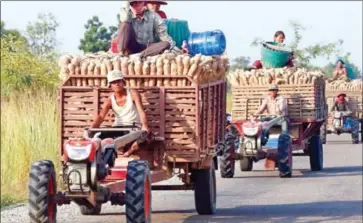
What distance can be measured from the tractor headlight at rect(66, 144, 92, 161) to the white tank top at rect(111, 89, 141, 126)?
239cm

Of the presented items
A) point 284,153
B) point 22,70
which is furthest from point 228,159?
point 22,70

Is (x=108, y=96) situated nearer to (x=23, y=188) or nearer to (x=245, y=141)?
(x=23, y=188)

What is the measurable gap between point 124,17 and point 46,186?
13.6 feet

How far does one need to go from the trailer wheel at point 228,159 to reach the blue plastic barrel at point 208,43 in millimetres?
5893

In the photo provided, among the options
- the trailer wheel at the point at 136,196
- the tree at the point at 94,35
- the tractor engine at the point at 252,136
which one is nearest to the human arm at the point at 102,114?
the trailer wheel at the point at 136,196

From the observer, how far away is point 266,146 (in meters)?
22.2

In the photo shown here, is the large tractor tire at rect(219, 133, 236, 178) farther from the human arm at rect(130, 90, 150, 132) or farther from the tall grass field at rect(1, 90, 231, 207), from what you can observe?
the human arm at rect(130, 90, 150, 132)

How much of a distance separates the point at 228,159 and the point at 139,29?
728cm

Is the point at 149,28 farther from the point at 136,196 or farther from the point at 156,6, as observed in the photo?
the point at 136,196

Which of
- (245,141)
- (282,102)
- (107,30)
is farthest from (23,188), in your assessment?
(107,30)

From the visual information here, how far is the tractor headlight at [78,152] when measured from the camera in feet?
34.4

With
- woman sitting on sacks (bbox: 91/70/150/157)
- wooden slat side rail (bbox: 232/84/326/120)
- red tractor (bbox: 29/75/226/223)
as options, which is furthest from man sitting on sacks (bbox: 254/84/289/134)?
woman sitting on sacks (bbox: 91/70/150/157)

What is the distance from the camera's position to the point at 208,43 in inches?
593

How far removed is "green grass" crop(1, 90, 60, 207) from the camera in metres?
19.1
